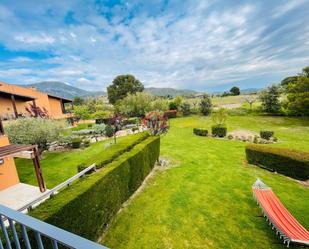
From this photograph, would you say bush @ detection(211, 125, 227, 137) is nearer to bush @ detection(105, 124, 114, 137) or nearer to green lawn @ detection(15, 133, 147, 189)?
green lawn @ detection(15, 133, 147, 189)

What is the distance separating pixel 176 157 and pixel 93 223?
8.47 m

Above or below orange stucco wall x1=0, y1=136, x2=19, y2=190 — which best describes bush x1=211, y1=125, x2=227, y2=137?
below

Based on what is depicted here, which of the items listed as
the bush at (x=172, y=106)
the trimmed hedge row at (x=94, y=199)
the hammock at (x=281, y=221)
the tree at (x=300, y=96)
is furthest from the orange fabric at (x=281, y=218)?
the bush at (x=172, y=106)

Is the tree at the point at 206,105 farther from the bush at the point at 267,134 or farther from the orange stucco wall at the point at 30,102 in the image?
the orange stucco wall at the point at 30,102

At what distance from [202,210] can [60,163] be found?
418 inches

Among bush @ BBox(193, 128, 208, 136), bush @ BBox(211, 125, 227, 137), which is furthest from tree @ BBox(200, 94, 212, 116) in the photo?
bush @ BBox(211, 125, 227, 137)

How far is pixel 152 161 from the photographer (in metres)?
10.2

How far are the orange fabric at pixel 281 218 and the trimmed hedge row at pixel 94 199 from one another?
4.93 m

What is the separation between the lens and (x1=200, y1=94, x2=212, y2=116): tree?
114 feet

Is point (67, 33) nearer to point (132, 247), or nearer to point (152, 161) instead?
point (152, 161)

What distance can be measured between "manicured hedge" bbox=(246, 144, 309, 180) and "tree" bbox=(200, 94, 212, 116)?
24.8 meters

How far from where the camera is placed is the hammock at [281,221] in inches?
175

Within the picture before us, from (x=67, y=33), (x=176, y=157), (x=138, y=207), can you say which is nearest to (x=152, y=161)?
(x=176, y=157)

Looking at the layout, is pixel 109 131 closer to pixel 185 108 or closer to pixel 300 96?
pixel 185 108
